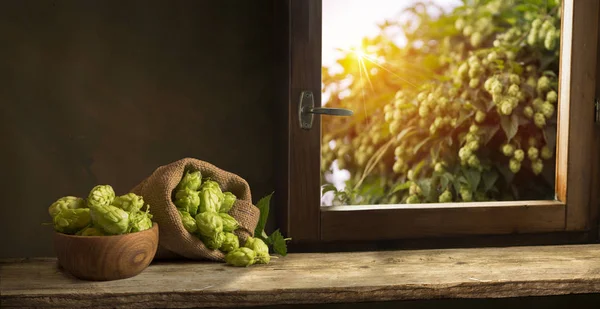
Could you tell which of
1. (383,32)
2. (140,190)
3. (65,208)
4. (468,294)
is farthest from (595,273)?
(65,208)

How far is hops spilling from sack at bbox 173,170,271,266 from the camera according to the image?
151 centimetres

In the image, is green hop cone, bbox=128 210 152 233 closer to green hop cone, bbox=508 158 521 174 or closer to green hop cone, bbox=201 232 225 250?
green hop cone, bbox=201 232 225 250

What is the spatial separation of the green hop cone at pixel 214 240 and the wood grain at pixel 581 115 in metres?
1.10

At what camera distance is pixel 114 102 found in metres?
1.75

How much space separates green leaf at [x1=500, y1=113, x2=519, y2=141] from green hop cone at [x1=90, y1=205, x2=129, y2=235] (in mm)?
Answer: 1285

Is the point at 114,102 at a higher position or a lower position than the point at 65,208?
higher

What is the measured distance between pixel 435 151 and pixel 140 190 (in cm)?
106

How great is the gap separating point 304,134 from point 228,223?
0.37 meters

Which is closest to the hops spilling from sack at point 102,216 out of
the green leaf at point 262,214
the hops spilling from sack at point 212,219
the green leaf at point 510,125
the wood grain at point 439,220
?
the hops spilling from sack at point 212,219

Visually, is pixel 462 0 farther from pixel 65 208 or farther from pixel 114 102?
pixel 65 208

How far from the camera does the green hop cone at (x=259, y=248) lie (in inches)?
61.9

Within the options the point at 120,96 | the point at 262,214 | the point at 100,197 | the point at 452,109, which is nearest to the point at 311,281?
the point at 262,214

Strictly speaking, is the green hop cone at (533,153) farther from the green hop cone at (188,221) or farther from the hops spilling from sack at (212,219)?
the green hop cone at (188,221)

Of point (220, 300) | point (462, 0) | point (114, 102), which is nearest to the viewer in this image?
point (220, 300)
